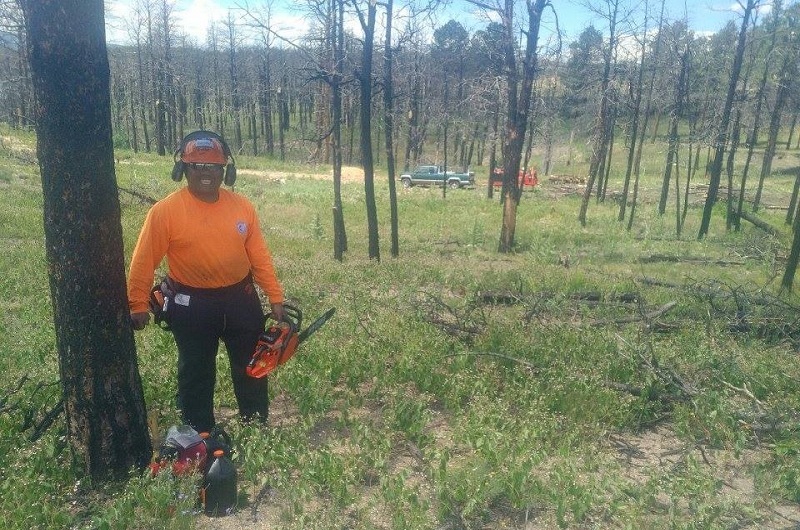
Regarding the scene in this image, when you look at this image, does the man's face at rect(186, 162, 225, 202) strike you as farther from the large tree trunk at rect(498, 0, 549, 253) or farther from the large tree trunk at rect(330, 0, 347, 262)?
the large tree trunk at rect(498, 0, 549, 253)

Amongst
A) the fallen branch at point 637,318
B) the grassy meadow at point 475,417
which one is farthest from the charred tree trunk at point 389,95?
the fallen branch at point 637,318

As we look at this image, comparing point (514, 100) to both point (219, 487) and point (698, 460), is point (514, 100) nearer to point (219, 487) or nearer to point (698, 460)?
point (698, 460)

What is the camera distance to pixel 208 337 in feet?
13.2

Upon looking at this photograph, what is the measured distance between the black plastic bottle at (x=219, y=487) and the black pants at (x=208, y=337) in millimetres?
762

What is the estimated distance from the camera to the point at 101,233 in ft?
10.8

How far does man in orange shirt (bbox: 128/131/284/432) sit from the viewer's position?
149 inches

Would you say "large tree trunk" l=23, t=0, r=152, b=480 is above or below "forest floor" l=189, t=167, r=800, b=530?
above

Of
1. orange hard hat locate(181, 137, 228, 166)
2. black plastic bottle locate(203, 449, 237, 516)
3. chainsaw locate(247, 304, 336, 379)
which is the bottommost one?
black plastic bottle locate(203, 449, 237, 516)

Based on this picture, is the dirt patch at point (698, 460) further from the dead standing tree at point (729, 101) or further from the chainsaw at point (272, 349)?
the dead standing tree at point (729, 101)

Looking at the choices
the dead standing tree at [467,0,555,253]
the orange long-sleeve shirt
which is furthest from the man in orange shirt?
the dead standing tree at [467,0,555,253]

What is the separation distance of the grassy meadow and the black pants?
0.94 ft

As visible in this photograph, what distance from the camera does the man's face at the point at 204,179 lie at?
3.84 meters

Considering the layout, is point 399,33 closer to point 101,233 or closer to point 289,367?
point 289,367

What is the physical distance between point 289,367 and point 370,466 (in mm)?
1786
